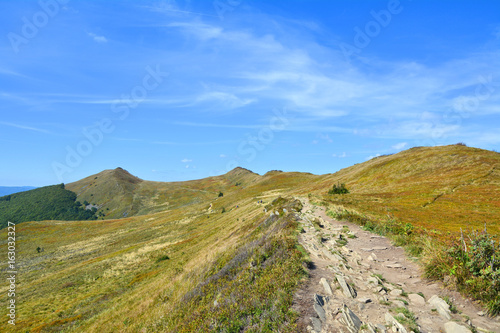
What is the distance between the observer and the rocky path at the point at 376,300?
747cm

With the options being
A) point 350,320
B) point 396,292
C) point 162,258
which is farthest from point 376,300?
point 162,258

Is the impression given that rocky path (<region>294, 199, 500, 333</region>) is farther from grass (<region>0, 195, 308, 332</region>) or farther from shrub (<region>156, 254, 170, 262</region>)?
shrub (<region>156, 254, 170, 262</region>)

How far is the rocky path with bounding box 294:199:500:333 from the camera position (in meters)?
7.47

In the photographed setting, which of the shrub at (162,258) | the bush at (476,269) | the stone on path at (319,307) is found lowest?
the shrub at (162,258)

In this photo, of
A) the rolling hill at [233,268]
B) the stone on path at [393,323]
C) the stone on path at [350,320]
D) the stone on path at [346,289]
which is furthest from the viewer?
the rolling hill at [233,268]

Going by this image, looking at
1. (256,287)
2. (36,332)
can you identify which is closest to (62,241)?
(36,332)

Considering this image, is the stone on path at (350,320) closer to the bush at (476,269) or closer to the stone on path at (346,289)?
the stone on path at (346,289)

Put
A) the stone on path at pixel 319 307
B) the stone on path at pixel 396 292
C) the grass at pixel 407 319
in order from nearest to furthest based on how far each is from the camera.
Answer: the grass at pixel 407 319 < the stone on path at pixel 319 307 < the stone on path at pixel 396 292

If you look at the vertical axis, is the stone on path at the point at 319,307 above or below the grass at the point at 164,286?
above

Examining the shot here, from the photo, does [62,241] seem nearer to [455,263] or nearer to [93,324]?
[93,324]

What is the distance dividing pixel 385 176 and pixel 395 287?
7232 centimetres

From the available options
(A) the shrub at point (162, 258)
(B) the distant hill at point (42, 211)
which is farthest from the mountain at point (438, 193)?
(B) the distant hill at point (42, 211)

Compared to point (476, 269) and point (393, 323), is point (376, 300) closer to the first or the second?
point (393, 323)

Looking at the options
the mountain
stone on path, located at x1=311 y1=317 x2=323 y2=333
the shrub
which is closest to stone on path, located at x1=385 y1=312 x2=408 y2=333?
stone on path, located at x1=311 y1=317 x2=323 y2=333
